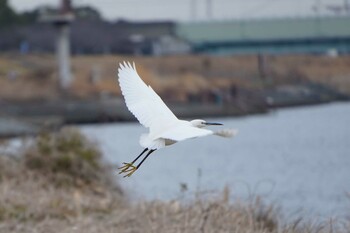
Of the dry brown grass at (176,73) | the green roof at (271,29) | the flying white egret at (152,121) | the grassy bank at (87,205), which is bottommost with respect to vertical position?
the dry brown grass at (176,73)

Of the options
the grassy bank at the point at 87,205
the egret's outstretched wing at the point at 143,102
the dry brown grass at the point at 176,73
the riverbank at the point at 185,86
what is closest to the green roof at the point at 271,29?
the dry brown grass at the point at 176,73

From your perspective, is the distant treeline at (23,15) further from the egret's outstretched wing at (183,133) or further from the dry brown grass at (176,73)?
the egret's outstretched wing at (183,133)

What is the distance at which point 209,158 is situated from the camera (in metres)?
25.0

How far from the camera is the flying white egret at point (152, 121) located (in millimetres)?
5801

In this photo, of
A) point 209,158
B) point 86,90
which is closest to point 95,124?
point 86,90

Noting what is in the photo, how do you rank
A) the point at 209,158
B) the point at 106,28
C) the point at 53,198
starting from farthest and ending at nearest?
the point at 106,28 → the point at 209,158 → the point at 53,198

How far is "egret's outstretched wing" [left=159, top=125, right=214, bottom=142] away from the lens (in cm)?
562

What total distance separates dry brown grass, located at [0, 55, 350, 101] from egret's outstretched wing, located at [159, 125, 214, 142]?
130 feet

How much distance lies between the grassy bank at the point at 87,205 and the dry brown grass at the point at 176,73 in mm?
31215

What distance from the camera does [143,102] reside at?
6516 mm

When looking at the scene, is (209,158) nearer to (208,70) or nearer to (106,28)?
(208,70)

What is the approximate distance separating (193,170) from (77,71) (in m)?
33.2

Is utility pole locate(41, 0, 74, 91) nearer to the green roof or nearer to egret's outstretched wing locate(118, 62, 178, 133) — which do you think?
the green roof

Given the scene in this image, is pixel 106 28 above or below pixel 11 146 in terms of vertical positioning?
below
